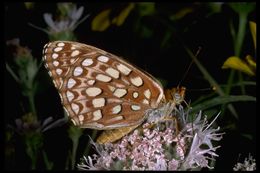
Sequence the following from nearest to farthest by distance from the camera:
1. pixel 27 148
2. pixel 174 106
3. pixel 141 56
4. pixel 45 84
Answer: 1. pixel 174 106
2. pixel 27 148
3. pixel 45 84
4. pixel 141 56

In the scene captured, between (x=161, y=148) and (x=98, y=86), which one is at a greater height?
(x=98, y=86)

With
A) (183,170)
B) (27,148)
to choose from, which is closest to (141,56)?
(27,148)

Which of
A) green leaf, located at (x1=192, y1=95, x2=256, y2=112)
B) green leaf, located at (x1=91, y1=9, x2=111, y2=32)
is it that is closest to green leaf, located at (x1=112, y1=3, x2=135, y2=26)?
green leaf, located at (x1=91, y1=9, x2=111, y2=32)

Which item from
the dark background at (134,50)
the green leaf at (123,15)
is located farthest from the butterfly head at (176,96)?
the green leaf at (123,15)

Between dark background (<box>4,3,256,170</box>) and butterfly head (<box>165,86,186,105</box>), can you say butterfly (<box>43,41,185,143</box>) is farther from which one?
dark background (<box>4,3,256,170</box>)

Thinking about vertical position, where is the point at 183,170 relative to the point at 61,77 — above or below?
below

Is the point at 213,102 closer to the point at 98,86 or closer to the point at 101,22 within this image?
the point at 98,86

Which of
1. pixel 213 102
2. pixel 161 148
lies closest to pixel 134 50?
pixel 213 102

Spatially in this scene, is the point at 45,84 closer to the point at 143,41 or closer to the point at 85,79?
the point at 143,41
